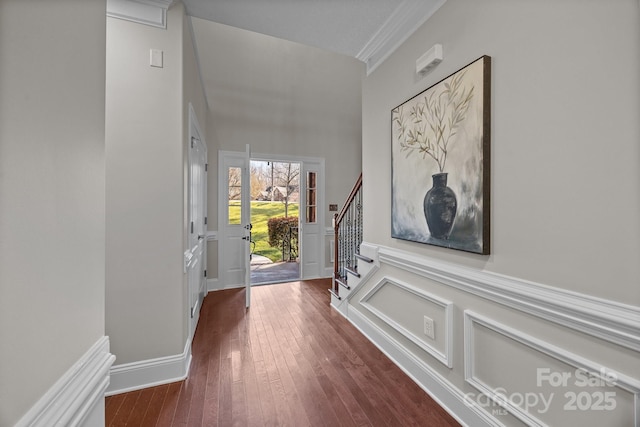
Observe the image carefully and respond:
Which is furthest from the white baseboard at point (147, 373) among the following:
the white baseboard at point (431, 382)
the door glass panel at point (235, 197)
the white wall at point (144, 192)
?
the door glass panel at point (235, 197)

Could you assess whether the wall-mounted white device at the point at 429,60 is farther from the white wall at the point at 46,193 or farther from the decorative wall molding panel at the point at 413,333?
the white wall at the point at 46,193

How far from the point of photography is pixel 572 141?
1.12 meters

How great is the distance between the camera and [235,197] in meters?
4.30

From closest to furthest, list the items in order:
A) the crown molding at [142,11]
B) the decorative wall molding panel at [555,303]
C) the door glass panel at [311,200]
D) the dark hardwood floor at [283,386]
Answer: the decorative wall molding panel at [555,303] < the dark hardwood floor at [283,386] < the crown molding at [142,11] < the door glass panel at [311,200]

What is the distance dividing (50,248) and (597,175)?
5.63 feet

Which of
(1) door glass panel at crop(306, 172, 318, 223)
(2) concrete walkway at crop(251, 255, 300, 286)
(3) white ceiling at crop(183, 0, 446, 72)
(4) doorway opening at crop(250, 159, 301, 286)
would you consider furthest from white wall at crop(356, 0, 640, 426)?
(4) doorway opening at crop(250, 159, 301, 286)

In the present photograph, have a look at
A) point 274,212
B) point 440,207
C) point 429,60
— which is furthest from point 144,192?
point 274,212

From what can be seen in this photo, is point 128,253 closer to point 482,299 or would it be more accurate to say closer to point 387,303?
point 387,303

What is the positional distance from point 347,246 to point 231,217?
1.94 m

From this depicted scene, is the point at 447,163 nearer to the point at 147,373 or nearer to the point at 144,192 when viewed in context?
the point at 144,192

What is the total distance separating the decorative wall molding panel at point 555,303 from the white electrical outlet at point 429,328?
318 mm

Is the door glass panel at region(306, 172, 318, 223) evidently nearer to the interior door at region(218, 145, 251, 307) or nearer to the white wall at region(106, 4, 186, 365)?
the interior door at region(218, 145, 251, 307)

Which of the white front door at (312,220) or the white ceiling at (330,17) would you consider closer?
the white ceiling at (330,17)

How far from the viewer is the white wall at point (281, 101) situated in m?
3.94
